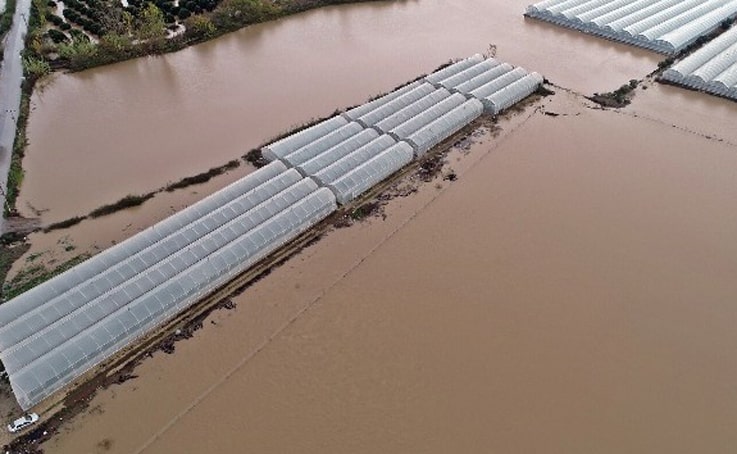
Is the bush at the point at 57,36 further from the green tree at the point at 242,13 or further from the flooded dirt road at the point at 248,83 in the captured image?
the green tree at the point at 242,13

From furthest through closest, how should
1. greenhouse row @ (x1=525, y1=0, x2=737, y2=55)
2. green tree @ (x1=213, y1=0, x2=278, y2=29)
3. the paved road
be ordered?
1. green tree @ (x1=213, y1=0, x2=278, y2=29)
2. greenhouse row @ (x1=525, y1=0, x2=737, y2=55)
3. the paved road

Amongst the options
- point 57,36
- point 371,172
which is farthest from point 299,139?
point 57,36

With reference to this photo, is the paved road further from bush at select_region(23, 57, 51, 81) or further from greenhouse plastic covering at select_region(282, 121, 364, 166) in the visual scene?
greenhouse plastic covering at select_region(282, 121, 364, 166)

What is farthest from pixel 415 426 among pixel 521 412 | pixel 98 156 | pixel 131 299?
pixel 98 156

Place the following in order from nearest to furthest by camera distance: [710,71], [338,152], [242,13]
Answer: [338,152]
[710,71]
[242,13]

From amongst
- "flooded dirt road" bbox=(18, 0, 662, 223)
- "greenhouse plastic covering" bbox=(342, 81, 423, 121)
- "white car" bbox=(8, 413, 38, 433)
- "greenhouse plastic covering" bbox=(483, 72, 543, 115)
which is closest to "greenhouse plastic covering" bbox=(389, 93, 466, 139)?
"greenhouse plastic covering" bbox=(483, 72, 543, 115)

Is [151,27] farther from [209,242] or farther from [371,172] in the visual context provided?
[209,242]
